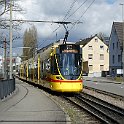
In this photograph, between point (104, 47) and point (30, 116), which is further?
point (104, 47)

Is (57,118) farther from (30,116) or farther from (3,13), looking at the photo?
(3,13)

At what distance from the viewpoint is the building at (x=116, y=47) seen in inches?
3307

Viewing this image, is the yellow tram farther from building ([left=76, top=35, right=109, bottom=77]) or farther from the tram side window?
building ([left=76, top=35, right=109, bottom=77])

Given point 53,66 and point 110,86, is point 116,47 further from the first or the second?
point 53,66

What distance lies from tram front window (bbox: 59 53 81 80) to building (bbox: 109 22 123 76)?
2297 inches

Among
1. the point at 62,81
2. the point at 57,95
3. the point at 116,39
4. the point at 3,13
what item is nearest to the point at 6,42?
the point at 3,13

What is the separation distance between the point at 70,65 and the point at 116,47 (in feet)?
208

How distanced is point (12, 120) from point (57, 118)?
163 centimetres

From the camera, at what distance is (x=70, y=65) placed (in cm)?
2514

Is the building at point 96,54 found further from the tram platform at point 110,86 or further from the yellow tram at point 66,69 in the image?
the yellow tram at point 66,69

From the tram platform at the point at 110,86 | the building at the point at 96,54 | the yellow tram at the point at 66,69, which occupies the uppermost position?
the building at the point at 96,54

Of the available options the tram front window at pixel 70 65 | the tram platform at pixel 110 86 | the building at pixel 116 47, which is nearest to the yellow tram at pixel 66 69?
the tram front window at pixel 70 65

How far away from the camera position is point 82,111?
57.5ft

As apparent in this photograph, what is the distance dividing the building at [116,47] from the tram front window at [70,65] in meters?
58.3
